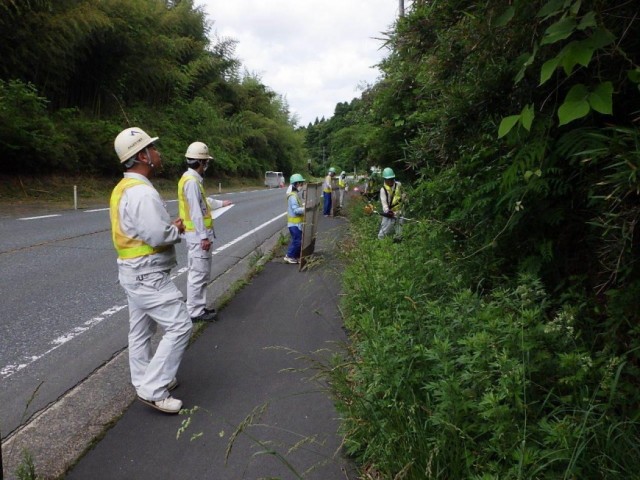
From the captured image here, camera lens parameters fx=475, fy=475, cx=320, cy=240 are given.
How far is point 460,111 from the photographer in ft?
10.5

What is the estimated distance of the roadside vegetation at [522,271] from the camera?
6.24ft

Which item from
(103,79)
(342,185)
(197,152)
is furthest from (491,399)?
(103,79)

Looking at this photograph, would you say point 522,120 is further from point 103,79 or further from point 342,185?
point 103,79

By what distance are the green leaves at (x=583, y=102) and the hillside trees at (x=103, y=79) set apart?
61.0ft

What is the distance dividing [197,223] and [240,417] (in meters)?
2.33

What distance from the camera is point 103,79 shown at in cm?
2444

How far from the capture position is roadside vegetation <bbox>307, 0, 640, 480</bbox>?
190cm

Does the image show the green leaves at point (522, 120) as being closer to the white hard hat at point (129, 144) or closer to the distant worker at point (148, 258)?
the distant worker at point (148, 258)

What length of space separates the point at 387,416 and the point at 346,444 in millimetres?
341

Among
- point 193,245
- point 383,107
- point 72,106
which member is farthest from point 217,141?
point 193,245

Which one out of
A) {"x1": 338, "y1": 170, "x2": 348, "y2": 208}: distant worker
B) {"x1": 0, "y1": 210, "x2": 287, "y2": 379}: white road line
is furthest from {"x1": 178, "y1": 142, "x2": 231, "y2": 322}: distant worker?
{"x1": 338, "y1": 170, "x2": 348, "y2": 208}: distant worker

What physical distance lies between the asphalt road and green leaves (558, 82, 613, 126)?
2683mm

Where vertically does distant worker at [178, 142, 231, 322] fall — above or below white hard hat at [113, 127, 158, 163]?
below

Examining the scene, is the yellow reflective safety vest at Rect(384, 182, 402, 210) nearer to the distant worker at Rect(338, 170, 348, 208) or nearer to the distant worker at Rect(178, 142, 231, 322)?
the distant worker at Rect(178, 142, 231, 322)
